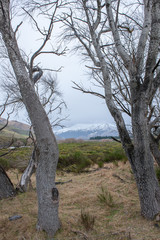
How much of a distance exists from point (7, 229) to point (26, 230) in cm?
36

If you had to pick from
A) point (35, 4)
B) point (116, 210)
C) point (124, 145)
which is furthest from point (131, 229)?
point (35, 4)

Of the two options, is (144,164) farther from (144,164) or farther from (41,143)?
(41,143)

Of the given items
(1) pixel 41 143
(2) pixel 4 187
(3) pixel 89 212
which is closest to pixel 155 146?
(3) pixel 89 212

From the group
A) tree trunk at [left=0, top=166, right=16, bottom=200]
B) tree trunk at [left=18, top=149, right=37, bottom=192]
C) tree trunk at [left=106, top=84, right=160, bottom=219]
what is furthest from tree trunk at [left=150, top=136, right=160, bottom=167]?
tree trunk at [left=0, top=166, right=16, bottom=200]

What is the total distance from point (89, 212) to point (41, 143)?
2.00m

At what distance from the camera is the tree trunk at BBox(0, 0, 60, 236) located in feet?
8.77

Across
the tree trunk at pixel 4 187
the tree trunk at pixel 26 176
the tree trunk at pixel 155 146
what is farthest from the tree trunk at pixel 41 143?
the tree trunk at pixel 26 176

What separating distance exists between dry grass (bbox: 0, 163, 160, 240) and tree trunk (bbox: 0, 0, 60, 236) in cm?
29

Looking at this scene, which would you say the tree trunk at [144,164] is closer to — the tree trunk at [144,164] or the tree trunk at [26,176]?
the tree trunk at [144,164]

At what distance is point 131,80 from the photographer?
10.2 feet

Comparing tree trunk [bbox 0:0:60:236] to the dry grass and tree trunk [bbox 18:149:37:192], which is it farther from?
tree trunk [bbox 18:149:37:192]

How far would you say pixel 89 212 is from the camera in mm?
3660

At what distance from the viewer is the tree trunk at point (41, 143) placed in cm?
267

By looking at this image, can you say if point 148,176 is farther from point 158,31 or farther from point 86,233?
point 158,31
